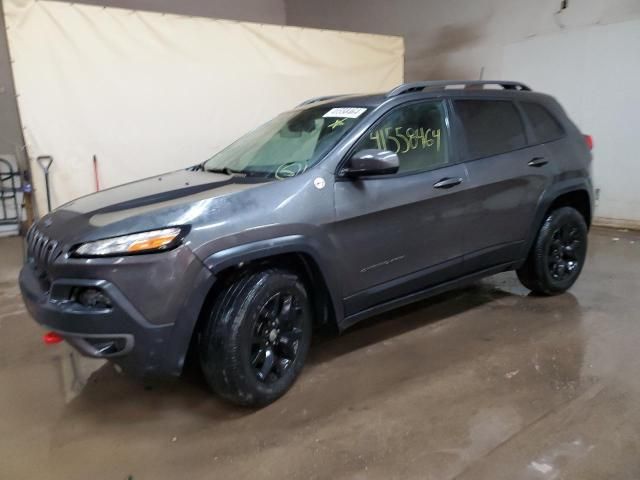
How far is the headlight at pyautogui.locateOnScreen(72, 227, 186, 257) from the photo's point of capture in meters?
2.09

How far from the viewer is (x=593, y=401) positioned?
2492mm

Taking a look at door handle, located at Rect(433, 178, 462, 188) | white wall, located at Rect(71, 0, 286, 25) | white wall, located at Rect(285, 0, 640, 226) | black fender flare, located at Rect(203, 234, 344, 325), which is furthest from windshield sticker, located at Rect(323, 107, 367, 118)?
white wall, located at Rect(71, 0, 286, 25)

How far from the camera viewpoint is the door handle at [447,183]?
9.77ft

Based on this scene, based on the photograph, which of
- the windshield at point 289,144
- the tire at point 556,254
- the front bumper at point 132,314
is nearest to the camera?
the front bumper at point 132,314

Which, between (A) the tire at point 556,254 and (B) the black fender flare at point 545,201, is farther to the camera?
(A) the tire at point 556,254

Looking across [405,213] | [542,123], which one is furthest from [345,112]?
[542,123]

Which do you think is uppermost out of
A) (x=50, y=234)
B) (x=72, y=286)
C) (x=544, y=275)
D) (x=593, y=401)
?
(x=50, y=234)

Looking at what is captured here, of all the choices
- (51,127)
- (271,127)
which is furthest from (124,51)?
(271,127)

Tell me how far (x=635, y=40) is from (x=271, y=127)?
496cm

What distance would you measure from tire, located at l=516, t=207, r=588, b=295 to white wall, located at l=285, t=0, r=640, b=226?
3.03m

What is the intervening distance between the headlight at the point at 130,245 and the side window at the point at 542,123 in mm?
2722

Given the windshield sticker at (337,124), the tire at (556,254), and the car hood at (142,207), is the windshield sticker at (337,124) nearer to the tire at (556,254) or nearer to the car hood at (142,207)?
the car hood at (142,207)

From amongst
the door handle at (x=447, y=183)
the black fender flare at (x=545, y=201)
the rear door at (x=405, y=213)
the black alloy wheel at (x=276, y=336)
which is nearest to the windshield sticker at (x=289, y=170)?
the rear door at (x=405, y=213)

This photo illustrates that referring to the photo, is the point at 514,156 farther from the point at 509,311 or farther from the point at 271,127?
the point at 271,127
